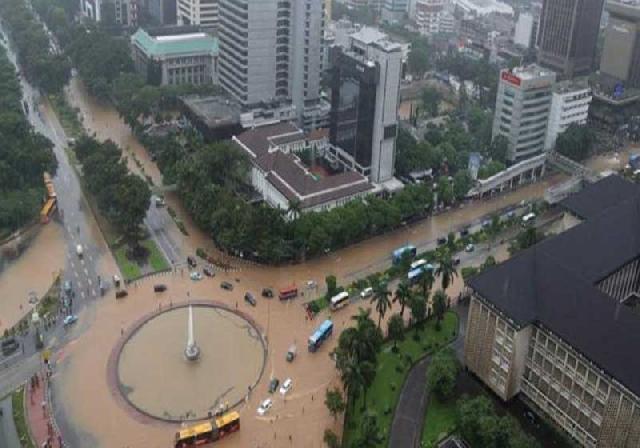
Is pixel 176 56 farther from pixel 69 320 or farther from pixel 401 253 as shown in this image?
pixel 69 320

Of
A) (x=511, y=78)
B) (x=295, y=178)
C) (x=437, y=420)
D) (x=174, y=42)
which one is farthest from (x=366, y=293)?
(x=174, y=42)

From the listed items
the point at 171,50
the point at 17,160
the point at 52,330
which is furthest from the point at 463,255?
the point at 171,50

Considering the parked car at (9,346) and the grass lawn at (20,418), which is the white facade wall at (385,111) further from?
the grass lawn at (20,418)

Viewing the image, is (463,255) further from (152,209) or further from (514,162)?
(152,209)

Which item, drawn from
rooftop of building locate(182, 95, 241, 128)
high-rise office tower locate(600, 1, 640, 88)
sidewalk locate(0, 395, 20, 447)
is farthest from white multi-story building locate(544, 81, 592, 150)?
sidewalk locate(0, 395, 20, 447)

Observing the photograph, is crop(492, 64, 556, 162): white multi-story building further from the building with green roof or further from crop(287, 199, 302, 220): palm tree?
the building with green roof

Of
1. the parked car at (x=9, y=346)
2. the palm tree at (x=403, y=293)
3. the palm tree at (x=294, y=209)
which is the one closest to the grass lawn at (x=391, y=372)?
the palm tree at (x=403, y=293)

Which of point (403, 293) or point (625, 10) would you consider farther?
point (625, 10)
